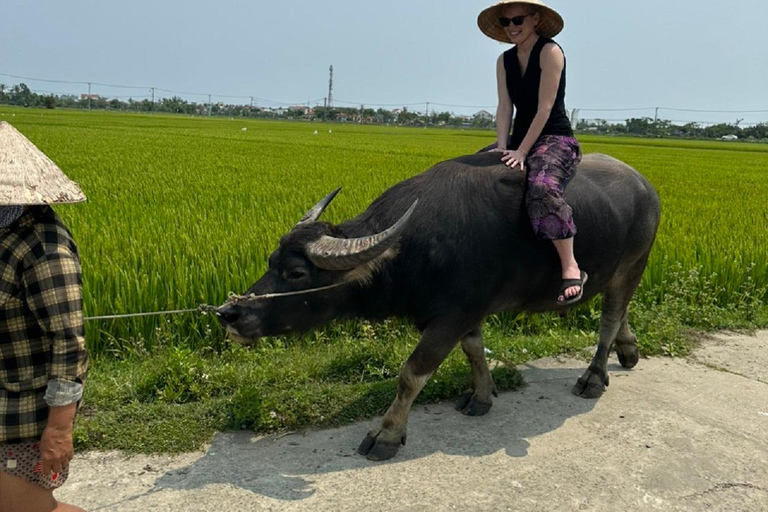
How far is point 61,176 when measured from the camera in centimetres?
187

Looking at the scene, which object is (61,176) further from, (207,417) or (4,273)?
(207,417)

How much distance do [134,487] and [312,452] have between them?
2.39 feet

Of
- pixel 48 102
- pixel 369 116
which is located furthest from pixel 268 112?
pixel 48 102

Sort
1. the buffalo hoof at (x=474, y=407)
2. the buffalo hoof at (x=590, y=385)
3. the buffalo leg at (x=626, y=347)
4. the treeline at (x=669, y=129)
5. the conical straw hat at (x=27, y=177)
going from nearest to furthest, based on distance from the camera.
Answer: the conical straw hat at (x=27, y=177) < the buffalo hoof at (x=474, y=407) < the buffalo hoof at (x=590, y=385) < the buffalo leg at (x=626, y=347) < the treeline at (x=669, y=129)

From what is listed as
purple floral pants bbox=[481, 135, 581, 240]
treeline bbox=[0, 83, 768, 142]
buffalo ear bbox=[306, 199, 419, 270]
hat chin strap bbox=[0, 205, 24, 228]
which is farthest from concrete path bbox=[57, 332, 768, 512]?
treeline bbox=[0, 83, 768, 142]

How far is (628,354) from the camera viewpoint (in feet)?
13.3

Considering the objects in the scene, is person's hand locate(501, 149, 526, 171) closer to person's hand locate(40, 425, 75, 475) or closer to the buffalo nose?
the buffalo nose

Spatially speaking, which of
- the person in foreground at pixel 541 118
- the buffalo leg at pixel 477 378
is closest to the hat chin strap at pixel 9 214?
the person in foreground at pixel 541 118

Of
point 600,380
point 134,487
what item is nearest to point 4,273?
point 134,487

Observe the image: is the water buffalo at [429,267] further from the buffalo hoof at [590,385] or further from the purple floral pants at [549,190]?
the buffalo hoof at [590,385]

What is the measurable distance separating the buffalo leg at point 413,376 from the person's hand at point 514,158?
81 cm

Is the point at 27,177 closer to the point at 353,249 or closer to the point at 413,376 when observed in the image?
the point at 353,249

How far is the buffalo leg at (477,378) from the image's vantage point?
11.1ft

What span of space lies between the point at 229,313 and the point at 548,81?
5.96 feet
